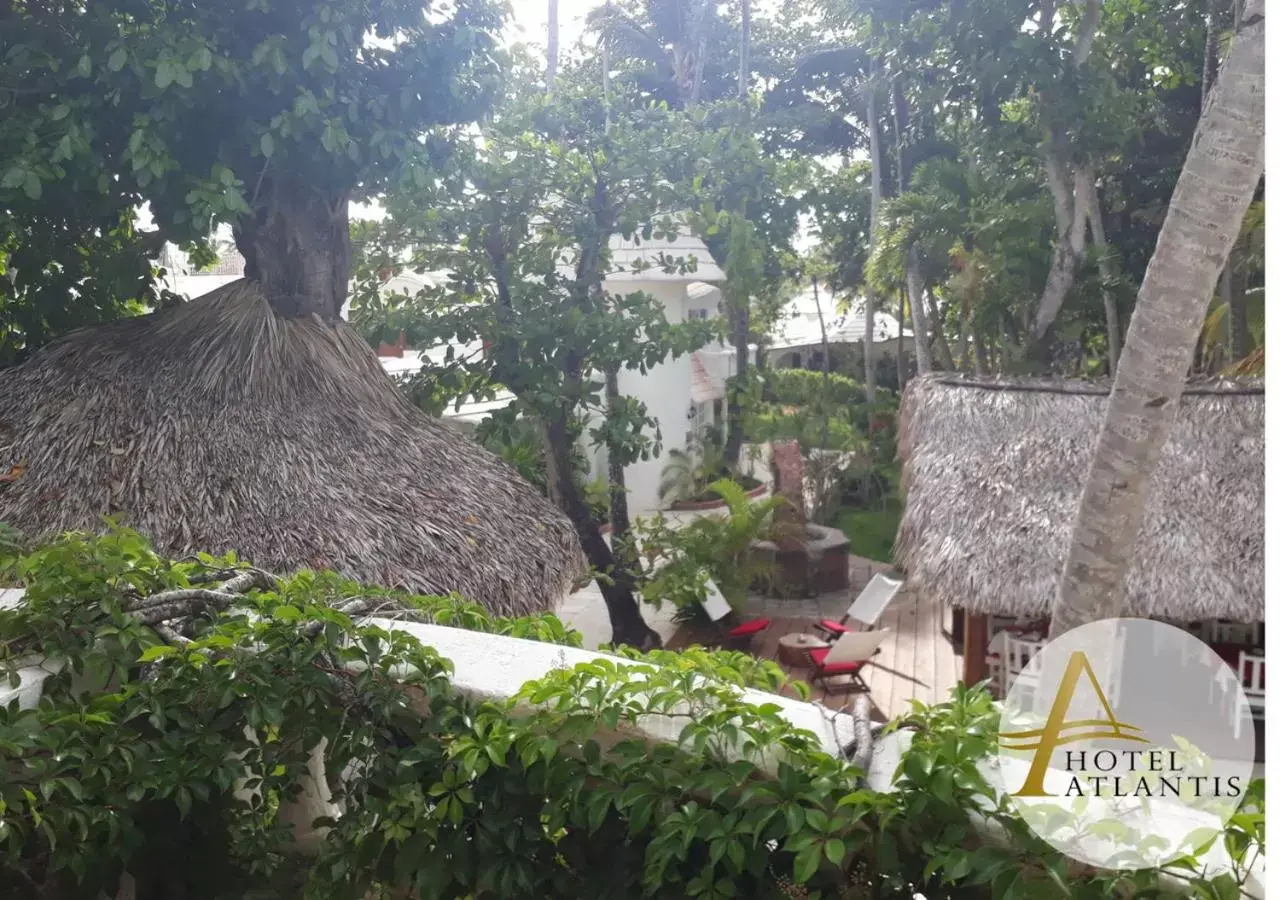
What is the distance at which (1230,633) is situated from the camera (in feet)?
23.7

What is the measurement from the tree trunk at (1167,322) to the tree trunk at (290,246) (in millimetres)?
3909

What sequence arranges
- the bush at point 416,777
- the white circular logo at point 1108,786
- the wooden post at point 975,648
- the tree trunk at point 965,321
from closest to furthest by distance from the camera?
1. the white circular logo at point 1108,786
2. the bush at point 416,777
3. the wooden post at point 975,648
4. the tree trunk at point 965,321

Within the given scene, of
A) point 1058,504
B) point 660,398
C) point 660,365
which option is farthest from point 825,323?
point 1058,504

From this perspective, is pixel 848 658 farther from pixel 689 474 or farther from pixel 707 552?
pixel 689 474

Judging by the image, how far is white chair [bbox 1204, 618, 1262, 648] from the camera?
279 inches

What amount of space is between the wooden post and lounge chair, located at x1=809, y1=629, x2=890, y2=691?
57 cm

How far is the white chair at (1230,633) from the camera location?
7074 mm

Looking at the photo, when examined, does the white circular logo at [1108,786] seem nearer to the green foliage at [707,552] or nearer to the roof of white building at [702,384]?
the green foliage at [707,552]

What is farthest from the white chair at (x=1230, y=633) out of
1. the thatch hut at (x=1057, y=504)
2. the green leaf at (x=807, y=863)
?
the green leaf at (x=807, y=863)

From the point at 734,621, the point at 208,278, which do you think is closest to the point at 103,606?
the point at 734,621

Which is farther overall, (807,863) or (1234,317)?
(1234,317)

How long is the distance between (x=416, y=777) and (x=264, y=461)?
3101 mm

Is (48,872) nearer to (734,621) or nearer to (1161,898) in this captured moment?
(1161,898)

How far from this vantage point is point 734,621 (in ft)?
29.6
